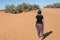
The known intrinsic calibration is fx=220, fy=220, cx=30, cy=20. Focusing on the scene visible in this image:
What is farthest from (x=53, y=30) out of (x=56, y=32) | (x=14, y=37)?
(x=14, y=37)

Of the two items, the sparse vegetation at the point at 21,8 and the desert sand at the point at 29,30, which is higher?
the desert sand at the point at 29,30

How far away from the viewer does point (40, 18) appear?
571 inches

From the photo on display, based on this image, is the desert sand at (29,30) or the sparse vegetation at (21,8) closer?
the desert sand at (29,30)

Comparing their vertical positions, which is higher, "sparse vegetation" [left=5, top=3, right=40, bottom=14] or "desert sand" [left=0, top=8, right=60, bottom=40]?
"desert sand" [left=0, top=8, right=60, bottom=40]

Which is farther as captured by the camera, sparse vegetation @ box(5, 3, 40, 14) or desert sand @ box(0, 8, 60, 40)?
sparse vegetation @ box(5, 3, 40, 14)

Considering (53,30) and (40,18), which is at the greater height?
(40,18)

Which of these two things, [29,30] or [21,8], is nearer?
[29,30]

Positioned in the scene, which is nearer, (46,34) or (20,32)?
(46,34)

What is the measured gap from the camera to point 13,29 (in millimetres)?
18359

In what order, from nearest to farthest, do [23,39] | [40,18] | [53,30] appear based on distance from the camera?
1. [40,18]
2. [23,39]
3. [53,30]

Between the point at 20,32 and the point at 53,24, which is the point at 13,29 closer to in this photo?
the point at 20,32

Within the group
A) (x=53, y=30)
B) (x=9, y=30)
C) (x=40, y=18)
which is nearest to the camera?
(x=40, y=18)

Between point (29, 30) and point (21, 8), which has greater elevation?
point (29, 30)

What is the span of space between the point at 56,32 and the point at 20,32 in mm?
2827
